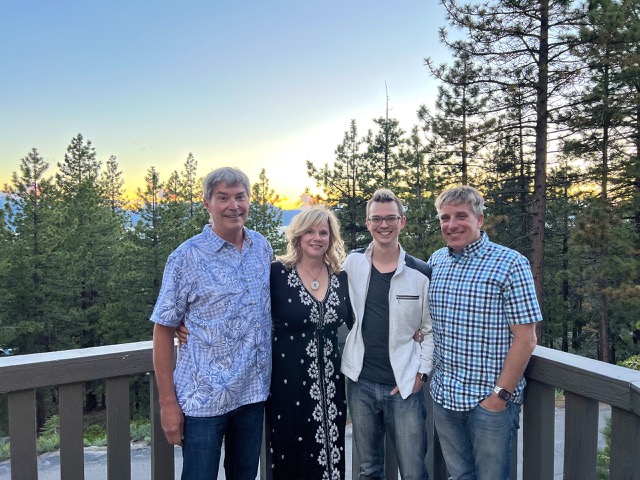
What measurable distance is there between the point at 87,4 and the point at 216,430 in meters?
17.3

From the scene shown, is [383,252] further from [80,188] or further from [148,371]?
[80,188]

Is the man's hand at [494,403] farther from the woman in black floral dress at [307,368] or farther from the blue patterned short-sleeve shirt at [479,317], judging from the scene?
the woman in black floral dress at [307,368]

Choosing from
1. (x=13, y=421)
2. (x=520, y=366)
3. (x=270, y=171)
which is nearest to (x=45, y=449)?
(x=13, y=421)

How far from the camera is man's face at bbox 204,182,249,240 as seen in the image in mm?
1843

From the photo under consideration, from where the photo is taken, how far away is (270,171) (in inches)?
1103

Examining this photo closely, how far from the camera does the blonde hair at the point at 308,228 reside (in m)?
2.08

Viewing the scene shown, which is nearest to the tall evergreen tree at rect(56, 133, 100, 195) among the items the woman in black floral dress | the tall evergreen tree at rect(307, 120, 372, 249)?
the tall evergreen tree at rect(307, 120, 372, 249)

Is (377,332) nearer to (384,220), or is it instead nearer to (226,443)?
(384,220)

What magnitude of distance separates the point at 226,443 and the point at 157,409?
1.01 feet

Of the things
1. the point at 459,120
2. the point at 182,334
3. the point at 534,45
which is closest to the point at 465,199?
the point at 182,334

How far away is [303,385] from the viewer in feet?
6.40

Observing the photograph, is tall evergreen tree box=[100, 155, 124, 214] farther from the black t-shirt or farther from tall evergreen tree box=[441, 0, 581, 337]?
the black t-shirt

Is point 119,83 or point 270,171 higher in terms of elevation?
point 119,83

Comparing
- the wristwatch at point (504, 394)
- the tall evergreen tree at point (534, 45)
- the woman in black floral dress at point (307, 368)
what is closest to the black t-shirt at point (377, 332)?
the woman in black floral dress at point (307, 368)
